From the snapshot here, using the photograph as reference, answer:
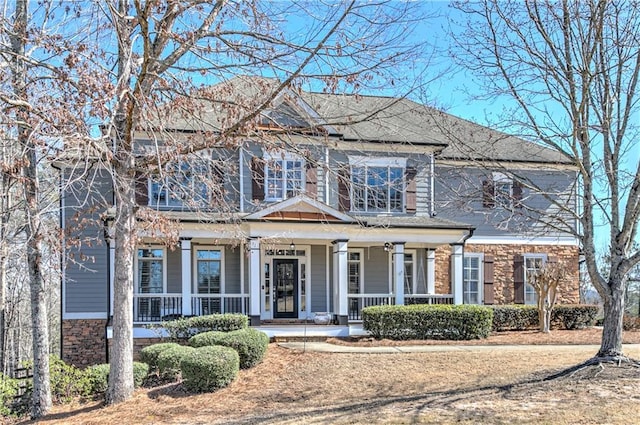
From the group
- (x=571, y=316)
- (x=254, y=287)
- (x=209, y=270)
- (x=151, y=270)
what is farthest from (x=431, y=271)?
(x=151, y=270)

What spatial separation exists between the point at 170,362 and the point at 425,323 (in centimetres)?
735

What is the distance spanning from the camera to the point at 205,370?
9297 millimetres

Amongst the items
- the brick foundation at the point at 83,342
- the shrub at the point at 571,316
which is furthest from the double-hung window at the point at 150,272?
the shrub at the point at 571,316

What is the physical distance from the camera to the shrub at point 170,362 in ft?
33.1

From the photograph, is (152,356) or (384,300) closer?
(152,356)

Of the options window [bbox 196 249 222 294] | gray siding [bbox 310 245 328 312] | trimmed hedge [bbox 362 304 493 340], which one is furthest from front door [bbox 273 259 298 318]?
trimmed hedge [bbox 362 304 493 340]

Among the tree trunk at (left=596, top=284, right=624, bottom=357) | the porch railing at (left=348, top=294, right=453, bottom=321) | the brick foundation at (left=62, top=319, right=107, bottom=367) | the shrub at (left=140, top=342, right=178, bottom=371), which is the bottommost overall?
the brick foundation at (left=62, top=319, right=107, bottom=367)

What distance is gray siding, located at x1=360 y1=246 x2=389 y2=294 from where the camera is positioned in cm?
1808

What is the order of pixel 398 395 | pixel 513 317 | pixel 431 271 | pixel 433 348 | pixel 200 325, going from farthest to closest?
1. pixel 431 271
2. pixel 513 317
3. pixel 200 325
4. pixel 433 348
5. pixel 398 395

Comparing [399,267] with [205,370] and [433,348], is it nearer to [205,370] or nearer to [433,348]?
[433,348]

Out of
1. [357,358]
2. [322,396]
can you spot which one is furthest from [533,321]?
[322,396]

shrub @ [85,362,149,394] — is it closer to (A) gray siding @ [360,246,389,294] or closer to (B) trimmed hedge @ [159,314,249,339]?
(B) trimmed hedge @ [159,314,249,339]

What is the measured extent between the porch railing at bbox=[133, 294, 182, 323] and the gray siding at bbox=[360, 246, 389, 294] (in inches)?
239

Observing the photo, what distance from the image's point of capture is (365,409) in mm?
7621
